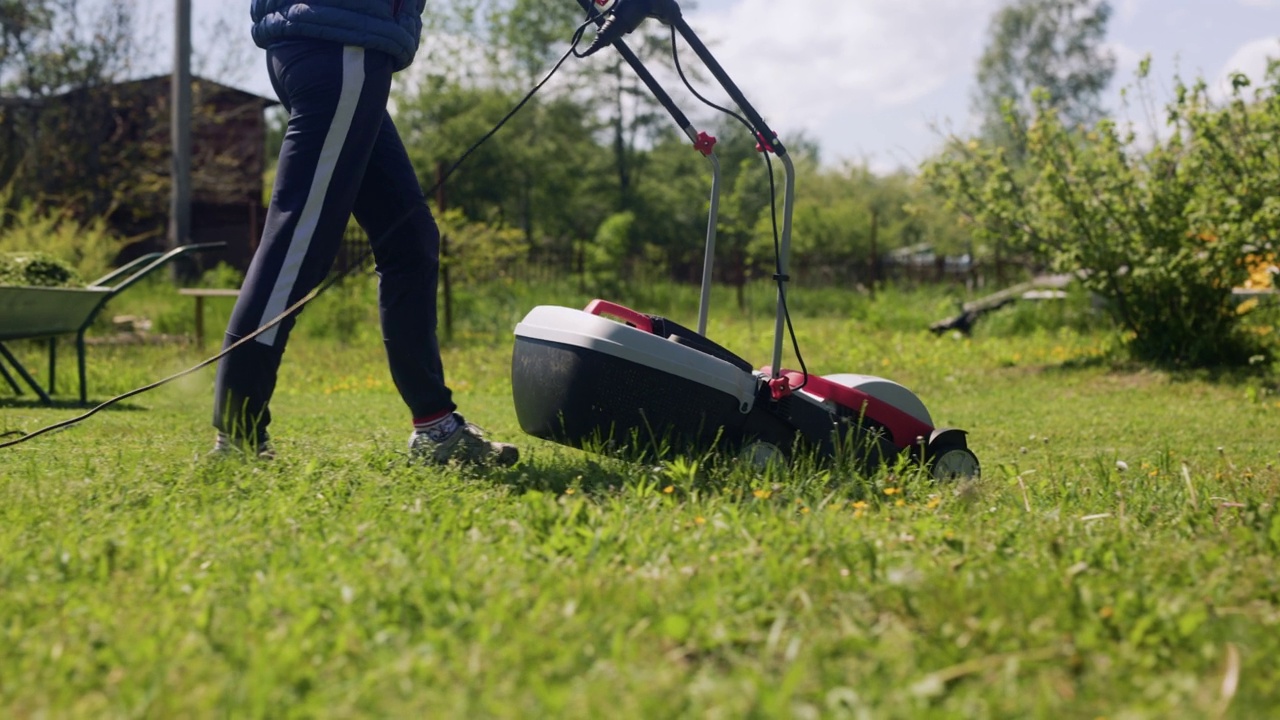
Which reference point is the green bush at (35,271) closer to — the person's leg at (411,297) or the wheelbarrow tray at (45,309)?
the wheelbarrow tray at (45,309)

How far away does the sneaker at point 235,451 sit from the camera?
140 inches

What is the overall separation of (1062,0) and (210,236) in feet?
97.0

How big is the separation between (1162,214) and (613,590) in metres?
7.92

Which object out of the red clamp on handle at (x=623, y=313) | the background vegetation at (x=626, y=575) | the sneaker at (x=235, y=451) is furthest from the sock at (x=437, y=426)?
the red clamp on handle at (x=623, y=313)

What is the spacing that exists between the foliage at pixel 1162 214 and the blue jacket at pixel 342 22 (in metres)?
6.28

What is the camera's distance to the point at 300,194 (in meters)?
3.57

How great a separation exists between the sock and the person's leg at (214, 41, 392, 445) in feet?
1.60

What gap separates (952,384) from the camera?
9219 millimetres

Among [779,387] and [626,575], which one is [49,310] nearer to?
[779,387]

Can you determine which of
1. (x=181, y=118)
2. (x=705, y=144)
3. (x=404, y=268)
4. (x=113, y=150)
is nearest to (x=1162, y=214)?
(x=705, y=144)

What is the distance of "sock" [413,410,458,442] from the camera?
3.82m

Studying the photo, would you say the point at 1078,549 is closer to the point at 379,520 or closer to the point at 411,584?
the point at 411,584

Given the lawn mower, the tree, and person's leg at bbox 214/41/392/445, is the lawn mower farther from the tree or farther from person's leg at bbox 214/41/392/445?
the tree

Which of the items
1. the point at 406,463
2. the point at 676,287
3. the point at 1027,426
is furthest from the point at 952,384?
the point at 676,287
